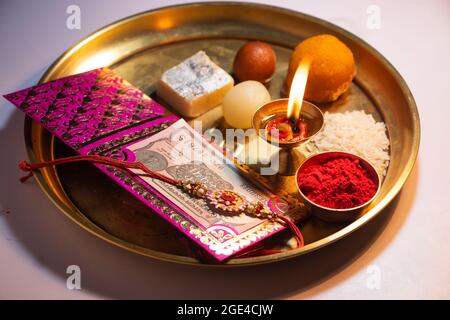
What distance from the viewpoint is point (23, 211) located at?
1.26m

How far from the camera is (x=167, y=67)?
5.20ft

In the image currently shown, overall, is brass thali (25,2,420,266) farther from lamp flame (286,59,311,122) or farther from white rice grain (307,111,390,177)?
lamp flame (286,59,311,122)

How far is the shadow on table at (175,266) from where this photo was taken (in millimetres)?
1106

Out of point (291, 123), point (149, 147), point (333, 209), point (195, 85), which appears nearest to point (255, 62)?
point (195, 85)

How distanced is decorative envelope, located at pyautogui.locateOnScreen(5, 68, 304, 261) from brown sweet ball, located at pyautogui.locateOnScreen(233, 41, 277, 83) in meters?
0.26

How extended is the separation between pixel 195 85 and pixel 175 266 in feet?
1.70

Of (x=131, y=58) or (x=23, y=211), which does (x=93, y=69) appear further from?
(x=23, y=211)

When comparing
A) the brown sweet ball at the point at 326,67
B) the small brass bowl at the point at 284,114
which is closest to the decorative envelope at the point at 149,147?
the small brass bowl at the point at 284,114

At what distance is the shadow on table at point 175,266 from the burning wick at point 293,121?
0.85ft

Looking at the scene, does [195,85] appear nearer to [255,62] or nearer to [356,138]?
[255,62]

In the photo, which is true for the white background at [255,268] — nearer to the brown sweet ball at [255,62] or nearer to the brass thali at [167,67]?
the brass thali at [167,67]

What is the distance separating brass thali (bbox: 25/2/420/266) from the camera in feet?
3.76

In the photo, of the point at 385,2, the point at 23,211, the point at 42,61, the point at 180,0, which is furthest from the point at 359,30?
the point at 23,211

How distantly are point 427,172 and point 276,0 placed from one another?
88 cm
